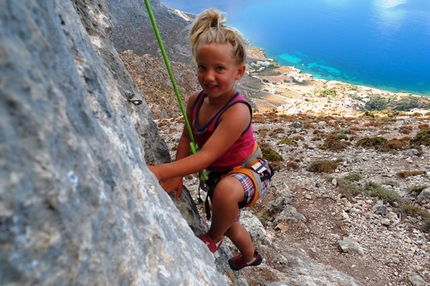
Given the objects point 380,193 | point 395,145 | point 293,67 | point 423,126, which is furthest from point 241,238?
point 293,67

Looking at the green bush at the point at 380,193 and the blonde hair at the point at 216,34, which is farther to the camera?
the green bush at the point at 380,193

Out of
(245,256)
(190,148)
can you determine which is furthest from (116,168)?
(245,256)

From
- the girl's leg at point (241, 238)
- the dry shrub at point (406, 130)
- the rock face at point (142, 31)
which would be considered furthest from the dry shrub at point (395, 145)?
the rock face at point (142, 31)

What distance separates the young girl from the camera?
260 cm

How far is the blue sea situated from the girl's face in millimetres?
115037

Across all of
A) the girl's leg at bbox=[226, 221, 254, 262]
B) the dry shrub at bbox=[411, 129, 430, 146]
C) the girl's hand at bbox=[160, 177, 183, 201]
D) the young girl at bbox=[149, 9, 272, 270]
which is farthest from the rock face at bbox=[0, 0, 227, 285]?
the dry shrub at bbox=[411, 129, 430, 146]

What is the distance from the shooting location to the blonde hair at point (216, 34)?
2.65 m

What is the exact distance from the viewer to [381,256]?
22.6 feet

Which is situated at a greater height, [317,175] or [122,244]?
[122,244]

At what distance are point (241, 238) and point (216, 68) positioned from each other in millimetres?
2058

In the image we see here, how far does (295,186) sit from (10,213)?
395 inches

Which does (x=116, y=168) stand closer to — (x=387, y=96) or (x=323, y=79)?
(x=387, y=96)

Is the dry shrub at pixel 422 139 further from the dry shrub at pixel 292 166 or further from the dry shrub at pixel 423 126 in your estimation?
the dry shrub at pixel 292 166

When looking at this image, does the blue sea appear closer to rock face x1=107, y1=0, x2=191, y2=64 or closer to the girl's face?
rock face x1=107, y1=0, x2=191, y2=64
